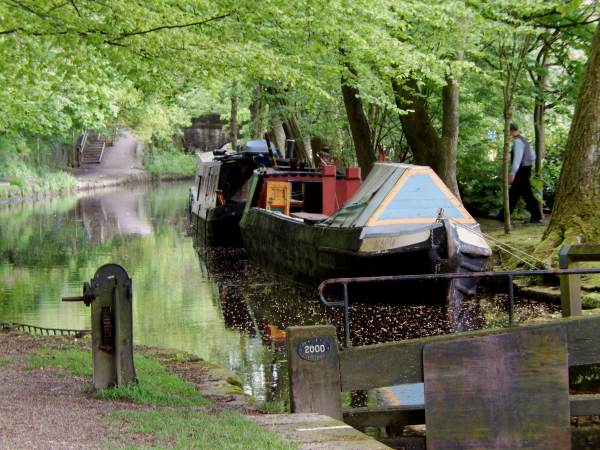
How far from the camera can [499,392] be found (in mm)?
7410

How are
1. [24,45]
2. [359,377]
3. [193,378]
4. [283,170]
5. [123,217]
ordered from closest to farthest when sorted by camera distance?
[359,377] → [193,378] → [24,45] → [283,170] → [123,217]

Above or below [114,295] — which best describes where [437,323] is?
below

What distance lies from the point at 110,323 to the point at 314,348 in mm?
1823

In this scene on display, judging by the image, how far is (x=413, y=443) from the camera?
7.62 meters

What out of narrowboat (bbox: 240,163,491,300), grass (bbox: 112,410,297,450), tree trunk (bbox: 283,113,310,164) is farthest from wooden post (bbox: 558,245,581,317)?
tree trunk (bbox: 283,113,310,164)

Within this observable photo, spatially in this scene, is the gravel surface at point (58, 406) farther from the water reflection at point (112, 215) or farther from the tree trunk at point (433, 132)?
the water reflection at point (112, 215)

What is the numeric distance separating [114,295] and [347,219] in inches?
402

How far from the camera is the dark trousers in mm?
20906

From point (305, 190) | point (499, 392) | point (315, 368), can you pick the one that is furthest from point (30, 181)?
point (499, 392)

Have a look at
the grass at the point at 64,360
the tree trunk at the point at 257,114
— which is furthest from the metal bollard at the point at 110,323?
the tree trunk at the point at 257,114

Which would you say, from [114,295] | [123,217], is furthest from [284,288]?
[123,217]

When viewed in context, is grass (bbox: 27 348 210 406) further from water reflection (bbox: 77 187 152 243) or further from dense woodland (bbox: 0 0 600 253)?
water reflection (bbox: 77 187 152 243)

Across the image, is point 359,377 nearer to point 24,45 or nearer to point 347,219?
point 24,45

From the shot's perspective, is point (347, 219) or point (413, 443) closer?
point (413, 443)
